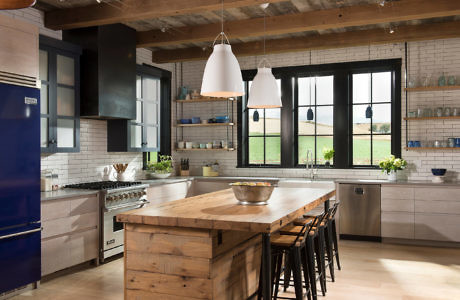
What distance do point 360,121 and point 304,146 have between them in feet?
3.65

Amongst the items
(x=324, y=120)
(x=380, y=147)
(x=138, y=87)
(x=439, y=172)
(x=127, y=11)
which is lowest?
(x=439, y=172)

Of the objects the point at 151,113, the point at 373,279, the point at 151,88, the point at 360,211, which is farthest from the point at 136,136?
the point at 373,279

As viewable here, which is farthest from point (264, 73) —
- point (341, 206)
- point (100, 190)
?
point (341, 206)

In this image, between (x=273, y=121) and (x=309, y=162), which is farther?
(x=273, y=121)

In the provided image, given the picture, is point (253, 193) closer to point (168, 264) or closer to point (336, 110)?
point (168, 264)

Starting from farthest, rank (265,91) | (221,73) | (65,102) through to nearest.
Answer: (65,102), (265,91), (221,73)

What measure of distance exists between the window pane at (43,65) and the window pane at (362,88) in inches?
203

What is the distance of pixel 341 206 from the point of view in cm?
717

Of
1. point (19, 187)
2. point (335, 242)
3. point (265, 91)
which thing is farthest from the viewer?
point (335, 242)

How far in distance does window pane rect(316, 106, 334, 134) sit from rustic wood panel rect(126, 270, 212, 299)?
5.40m

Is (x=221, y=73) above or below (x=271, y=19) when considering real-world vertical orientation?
below

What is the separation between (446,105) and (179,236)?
575 cm

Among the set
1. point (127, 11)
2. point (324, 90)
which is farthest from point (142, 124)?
point (324, 90)

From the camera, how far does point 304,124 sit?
8312 mm
